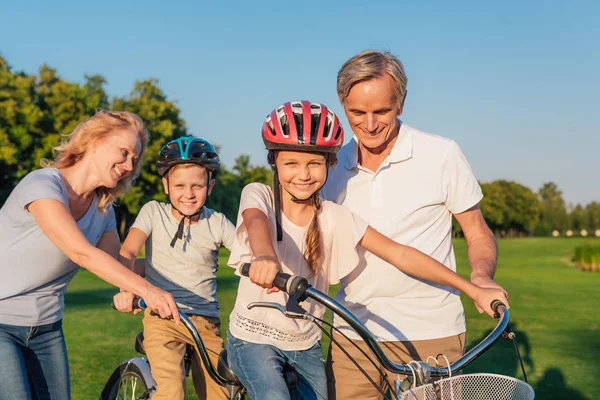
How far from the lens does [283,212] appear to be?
3838 mm

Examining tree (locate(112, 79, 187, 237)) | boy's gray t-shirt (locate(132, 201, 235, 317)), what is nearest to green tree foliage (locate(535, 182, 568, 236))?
tree (locate(112, 79, 187, 237))

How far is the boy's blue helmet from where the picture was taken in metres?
5.28

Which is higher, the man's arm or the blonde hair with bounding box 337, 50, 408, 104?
the blonde hair with bounding box 337, 50, 408, 104

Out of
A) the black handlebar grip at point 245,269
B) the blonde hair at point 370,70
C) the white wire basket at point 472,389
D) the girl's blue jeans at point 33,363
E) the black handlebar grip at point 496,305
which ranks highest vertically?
the blonde hair at point 370,70

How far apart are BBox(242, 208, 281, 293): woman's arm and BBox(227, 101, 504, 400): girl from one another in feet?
0.04

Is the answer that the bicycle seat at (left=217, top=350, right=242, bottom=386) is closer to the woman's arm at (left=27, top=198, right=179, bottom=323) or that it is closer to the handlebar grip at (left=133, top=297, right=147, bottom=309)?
the handlebar grip at (left=133, top=297, right=147, bottom=309)

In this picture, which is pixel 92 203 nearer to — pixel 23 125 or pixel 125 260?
pixel 125 260

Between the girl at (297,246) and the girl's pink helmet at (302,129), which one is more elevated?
the girl's pink helmet at (302,129)

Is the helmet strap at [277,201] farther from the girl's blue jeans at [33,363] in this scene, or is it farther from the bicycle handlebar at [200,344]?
the girl's blue jeans at [33,363]

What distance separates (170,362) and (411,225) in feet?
5.69

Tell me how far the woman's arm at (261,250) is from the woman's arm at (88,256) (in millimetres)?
474

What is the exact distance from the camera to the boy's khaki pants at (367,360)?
416 centimetres

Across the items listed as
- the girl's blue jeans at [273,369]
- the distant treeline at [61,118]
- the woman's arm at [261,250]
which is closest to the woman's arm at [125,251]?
the girl's blue jeans at [273,369]

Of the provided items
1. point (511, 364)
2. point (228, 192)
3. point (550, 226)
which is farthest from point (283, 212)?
point (550, 226)
